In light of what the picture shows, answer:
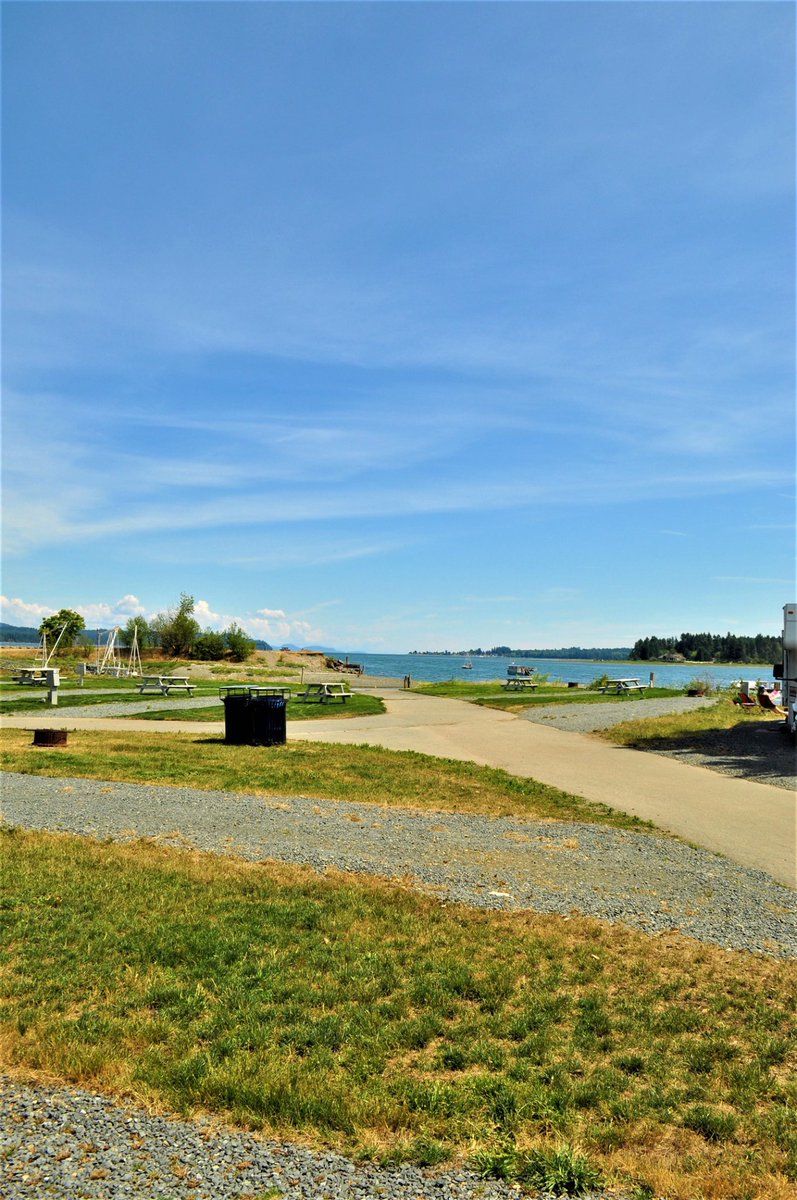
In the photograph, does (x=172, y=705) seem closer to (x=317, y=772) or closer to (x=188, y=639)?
(x=317, y=772)

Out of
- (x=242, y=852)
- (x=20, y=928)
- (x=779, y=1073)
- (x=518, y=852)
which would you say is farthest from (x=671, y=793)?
(x=20, y=928)

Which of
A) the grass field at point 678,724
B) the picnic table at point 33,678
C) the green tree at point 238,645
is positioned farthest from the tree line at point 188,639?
the grass field at point 678,724

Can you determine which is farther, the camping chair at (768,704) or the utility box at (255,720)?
the camping chair at (768,704)

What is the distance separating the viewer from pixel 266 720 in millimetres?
16906

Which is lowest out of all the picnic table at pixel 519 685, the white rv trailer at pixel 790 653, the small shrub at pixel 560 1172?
the picnic table at pixel 519 685

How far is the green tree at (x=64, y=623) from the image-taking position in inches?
2635

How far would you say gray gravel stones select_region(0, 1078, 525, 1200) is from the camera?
300cm

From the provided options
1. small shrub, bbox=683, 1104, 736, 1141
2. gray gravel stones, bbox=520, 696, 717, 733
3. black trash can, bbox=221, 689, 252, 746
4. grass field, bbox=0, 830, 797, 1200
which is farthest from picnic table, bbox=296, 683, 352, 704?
small shrub, bbox=683, 1104, 736, 1141

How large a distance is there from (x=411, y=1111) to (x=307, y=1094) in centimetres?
49

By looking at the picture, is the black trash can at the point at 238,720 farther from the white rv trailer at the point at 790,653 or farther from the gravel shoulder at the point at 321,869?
the white rv trailer at the point at 790,653

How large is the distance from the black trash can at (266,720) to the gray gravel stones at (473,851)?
5.39 meters

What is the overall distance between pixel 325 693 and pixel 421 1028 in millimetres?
27652

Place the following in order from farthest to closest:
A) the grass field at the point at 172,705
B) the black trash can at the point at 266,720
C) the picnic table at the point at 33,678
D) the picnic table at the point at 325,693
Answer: the picnic table at the point at 33,678 < the picnic table at the point at 325,693 < the grass field at the point at 172,705 < the black trash can at the point at 266,720

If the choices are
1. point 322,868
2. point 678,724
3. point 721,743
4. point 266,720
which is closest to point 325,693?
point 678,724
